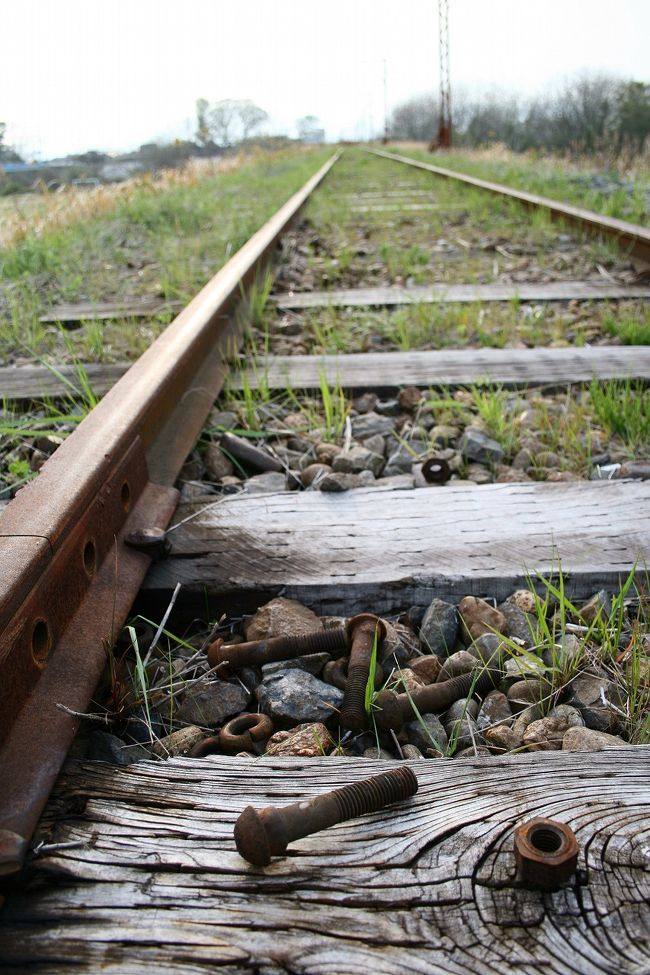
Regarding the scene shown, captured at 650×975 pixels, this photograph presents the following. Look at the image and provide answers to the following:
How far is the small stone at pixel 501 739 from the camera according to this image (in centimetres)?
128

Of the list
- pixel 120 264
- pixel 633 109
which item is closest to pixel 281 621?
pixel 120 264

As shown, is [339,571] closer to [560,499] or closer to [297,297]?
[560,499]

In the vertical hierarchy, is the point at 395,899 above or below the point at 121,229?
below

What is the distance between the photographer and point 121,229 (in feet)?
21.3

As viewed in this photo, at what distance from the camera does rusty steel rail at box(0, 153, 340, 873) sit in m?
1.06

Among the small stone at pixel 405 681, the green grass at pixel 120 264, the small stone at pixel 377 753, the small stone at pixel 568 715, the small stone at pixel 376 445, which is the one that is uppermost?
the green grass at pixel 120 264

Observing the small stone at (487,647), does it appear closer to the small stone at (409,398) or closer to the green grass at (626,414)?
the green grass at (626,414)

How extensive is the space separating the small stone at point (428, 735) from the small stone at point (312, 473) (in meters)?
0.93

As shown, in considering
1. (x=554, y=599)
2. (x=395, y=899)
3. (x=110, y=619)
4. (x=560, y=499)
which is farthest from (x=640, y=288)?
(x=395, y=899)

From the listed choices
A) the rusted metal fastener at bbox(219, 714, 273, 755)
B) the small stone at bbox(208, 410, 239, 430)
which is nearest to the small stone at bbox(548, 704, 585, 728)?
the rusted metal fastener at bbox(219, 714, 273, 755)

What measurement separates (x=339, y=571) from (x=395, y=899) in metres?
0.85

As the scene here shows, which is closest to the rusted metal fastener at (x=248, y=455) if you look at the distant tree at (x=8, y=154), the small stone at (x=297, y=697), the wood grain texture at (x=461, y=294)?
the small stone at (x=297, y=697)

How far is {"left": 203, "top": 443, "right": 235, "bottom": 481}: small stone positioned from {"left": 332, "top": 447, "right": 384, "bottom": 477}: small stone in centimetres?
29

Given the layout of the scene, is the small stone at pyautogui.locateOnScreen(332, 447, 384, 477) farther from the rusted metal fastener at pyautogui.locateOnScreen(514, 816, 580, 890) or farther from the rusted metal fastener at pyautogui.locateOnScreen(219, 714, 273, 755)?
the rusted metal fastener at pyautogui.locateOnScreen(514, 816, 580, 890)
